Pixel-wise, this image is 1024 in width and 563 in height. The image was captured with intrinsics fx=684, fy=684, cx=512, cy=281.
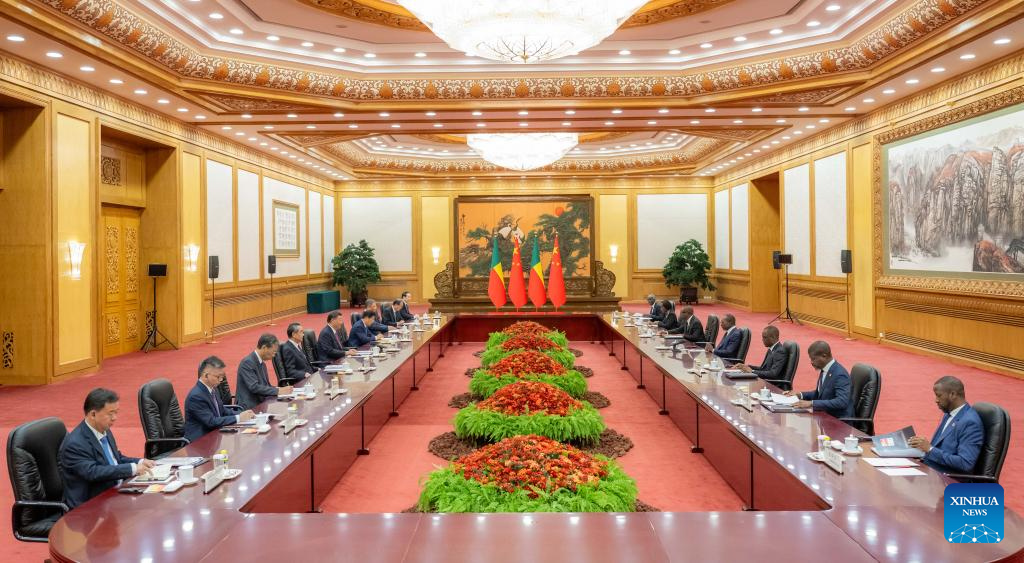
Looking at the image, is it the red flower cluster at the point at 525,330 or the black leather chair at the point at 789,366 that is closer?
the black leather chair at the point at 789,366

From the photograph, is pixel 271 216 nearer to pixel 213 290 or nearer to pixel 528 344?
pixel 213 290

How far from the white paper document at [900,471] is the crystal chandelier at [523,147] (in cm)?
1067

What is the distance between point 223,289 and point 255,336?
1096 mm

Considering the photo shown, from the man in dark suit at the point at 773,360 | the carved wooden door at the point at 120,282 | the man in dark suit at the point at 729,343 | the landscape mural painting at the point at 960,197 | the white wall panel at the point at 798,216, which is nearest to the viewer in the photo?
the man in dark suit at the point at 773,360

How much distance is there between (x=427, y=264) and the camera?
2075 cm

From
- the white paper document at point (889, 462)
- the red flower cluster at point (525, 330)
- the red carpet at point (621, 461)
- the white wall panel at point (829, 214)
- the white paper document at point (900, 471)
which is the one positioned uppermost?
the white wall panel at point (829, 214)

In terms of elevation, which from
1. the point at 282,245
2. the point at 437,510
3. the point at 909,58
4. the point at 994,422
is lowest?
the point at 437,510

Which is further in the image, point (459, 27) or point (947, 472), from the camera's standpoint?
point (459, 27)

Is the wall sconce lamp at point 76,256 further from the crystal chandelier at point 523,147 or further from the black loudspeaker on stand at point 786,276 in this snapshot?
the black loudspeaker on stand at point 786,276

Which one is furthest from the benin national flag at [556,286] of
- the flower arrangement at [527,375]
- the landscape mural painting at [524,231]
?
the landscape mural painting at [524,231]

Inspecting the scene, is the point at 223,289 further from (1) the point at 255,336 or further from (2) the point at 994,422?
(2) the point at 994,422

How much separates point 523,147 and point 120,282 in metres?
7.40

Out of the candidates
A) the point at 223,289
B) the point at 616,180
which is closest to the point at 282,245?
the point at 223,289

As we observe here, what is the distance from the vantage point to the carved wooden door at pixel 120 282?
10648 millimetres
